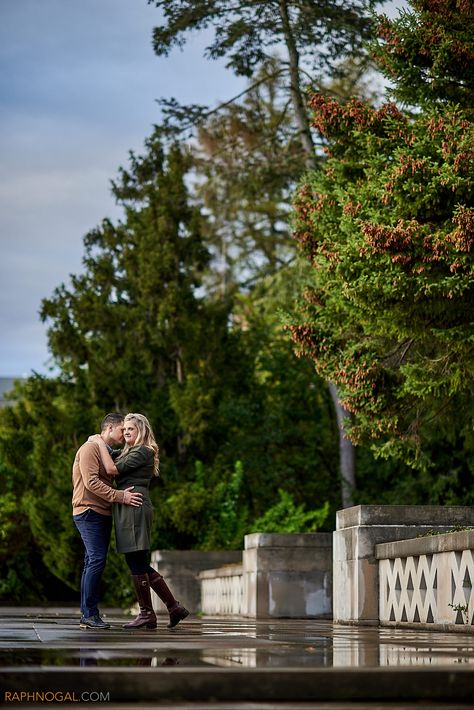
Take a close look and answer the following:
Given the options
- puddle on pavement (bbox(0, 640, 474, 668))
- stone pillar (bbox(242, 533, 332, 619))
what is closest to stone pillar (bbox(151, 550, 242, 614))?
stone pillar (bbox(242, 533, 332, 619))

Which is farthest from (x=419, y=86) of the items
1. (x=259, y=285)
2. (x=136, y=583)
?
(x=259, y=285)

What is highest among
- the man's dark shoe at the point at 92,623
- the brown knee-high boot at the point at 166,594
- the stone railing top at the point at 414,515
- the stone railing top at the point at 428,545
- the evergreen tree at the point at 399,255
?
the evergreen tree at the point at 399,255

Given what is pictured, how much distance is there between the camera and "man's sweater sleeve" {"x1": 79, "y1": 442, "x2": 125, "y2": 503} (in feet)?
32.7

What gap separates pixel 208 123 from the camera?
32844 millimetres

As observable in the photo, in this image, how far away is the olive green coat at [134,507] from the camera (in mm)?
9992

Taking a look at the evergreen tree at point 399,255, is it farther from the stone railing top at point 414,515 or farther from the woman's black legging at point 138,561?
the woman's black legging at point 138,561

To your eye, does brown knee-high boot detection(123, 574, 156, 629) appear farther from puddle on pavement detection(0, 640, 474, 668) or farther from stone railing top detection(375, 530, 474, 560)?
puddle on pavement detection(0, 640, 474, 668)

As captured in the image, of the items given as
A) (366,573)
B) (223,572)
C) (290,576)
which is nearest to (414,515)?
(366,573)

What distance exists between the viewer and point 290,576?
1692cm

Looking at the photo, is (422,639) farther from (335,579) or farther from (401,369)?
(401,369)

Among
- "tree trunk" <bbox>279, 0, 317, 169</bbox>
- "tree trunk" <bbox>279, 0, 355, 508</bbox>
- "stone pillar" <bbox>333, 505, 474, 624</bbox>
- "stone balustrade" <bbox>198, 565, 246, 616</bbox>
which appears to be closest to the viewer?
"stone pillar" <bbox>333, 505, 474, 624</bbox>

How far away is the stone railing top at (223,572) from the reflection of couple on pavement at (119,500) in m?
8.15

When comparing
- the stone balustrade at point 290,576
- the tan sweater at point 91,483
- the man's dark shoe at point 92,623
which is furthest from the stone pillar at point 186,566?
the tan sweater at point 91,483

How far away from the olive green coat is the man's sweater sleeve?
0.13 m
